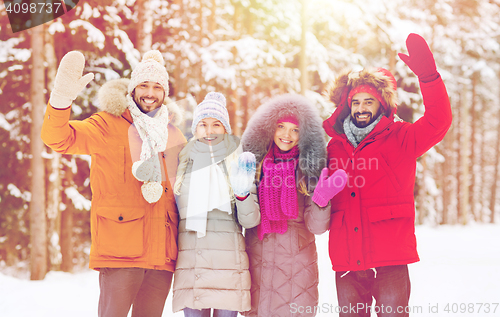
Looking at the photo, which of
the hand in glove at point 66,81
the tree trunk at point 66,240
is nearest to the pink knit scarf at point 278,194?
the hand in glove at point 66,81

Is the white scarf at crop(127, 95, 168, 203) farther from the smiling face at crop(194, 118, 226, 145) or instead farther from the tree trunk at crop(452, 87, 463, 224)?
the tree trunk at crop(452, 87, 463, 224)

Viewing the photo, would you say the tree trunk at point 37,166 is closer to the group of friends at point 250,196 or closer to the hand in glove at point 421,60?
the group of friends at point 250,196

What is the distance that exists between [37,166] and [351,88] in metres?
6.90

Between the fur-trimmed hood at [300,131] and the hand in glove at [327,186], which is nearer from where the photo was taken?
the hand in glove at [327,186]

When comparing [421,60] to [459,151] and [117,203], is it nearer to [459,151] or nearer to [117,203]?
[117,203]

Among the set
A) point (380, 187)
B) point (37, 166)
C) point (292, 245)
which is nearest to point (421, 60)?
point (380, 187)

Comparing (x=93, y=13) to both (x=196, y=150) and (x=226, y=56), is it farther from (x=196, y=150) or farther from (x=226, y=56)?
(x=196, y=150)

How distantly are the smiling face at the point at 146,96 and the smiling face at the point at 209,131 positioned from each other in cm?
43

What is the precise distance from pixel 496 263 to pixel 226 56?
8.23 meters

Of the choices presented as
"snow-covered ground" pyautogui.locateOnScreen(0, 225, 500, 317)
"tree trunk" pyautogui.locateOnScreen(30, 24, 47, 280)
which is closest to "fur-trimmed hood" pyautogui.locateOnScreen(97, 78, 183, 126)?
"snow-covered ground" pyautogui.locateOnScreen(0, 225, 500, 317)

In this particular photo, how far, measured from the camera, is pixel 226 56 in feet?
28.8

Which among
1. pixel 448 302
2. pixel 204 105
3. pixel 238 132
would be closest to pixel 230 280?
pixel 204 105

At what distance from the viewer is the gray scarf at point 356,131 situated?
3086 millimetres

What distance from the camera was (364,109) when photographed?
312cm
